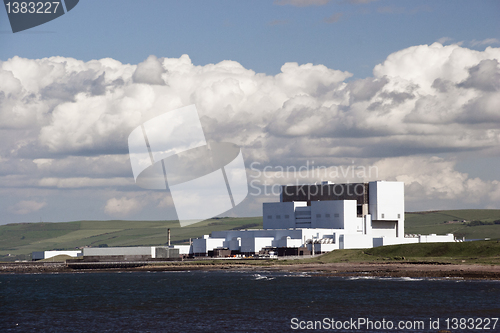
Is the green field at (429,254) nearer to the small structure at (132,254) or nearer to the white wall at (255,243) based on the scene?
the white wall at (255,243)

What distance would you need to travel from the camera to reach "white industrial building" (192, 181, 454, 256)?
159 m

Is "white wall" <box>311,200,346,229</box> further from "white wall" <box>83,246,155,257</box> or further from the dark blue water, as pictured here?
the dark blue water

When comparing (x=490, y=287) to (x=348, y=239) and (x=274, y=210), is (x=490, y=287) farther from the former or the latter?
(x=274, y=210)

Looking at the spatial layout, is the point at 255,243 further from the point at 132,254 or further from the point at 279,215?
the point at 132,254

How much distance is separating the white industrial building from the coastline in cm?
1829

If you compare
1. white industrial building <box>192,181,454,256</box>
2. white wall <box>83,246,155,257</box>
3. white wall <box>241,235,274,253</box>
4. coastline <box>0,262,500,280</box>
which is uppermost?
white industrial building <box>192,181,454,256</box>

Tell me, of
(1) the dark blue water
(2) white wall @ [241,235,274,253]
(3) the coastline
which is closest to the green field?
(3) the coastline

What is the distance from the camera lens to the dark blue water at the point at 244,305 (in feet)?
182

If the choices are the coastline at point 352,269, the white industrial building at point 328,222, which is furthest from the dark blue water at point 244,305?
the white industrial building at point 328,222

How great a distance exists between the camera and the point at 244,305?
68.9 metres

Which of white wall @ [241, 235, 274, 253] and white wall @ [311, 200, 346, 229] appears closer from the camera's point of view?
white wall @ [241, 235, 274, 253]

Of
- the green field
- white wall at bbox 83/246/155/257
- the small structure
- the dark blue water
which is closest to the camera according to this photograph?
the dark blue water

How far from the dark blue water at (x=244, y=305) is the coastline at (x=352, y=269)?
8.01m

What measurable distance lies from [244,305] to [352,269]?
5591cm
